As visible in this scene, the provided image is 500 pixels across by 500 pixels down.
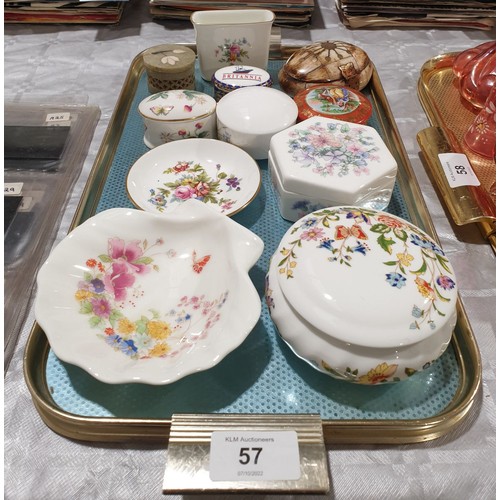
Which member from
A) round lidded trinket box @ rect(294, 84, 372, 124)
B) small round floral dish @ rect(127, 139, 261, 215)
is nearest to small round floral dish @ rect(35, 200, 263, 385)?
small round floral dish @ rect(127, 139, 261, 215)

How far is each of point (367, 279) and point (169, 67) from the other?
28.8 inches

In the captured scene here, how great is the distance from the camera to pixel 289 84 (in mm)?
1115

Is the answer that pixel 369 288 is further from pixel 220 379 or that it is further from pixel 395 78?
pixel 395 78

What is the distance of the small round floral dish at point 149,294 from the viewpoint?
1.90 ft

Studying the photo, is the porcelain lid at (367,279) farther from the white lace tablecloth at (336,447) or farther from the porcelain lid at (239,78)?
the porcelain lid at (239,78)

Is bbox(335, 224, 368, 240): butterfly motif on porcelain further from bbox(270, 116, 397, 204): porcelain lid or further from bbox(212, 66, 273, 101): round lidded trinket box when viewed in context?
bbox(212, 66, 273, 101): round lidded trinket box

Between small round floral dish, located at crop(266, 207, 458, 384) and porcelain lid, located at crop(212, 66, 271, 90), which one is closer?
small round floral dish, located at crop(266, 207, 458, 384)

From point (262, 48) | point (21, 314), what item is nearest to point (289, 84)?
point (262, 48)

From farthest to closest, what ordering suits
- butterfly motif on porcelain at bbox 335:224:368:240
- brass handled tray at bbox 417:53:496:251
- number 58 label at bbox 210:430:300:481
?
brass handled tray at bbox 417:53:496:251 → butterfly motif on porcelain at bbox 335:224:368:240 → number 58 label at bbox 210:430:300:481

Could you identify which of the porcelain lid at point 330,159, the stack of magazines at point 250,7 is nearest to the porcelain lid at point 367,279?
the porcelain lid at point 330,159

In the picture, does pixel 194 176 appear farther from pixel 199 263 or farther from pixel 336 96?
pixel 336 96

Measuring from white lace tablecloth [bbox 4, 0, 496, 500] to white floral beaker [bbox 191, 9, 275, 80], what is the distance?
309 millimetres

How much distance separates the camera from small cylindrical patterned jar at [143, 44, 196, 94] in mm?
1034

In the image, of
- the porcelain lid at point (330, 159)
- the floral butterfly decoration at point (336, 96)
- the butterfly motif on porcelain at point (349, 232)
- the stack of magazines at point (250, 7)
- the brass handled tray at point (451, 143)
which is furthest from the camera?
the stack of magazines at point (250, 7)
